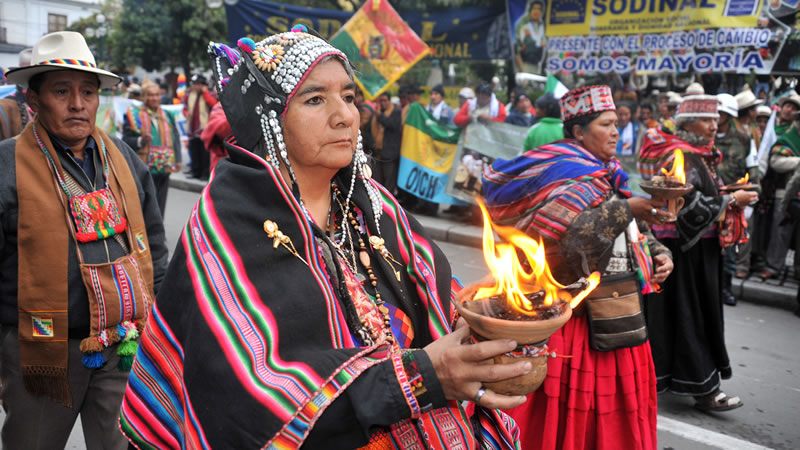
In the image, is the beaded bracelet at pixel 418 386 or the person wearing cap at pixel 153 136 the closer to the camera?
the beaded bracelet at pixel 418 386

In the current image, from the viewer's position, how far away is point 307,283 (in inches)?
67.0

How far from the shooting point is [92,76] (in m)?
3.00

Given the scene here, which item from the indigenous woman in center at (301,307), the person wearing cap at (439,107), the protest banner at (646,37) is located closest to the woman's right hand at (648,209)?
the indigenous woman in center at (301,307)

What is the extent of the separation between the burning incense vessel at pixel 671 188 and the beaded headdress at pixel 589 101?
47 centimetres

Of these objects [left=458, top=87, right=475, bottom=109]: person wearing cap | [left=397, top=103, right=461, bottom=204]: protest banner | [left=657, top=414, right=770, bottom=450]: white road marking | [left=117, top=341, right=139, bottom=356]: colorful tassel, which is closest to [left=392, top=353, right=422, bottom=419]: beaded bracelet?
[left=117, top=341, right=139, bottom=356]: colorful tassel

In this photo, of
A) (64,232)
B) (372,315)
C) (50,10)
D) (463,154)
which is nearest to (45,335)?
(64,232)

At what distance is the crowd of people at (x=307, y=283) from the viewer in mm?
1556

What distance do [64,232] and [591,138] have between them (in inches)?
104

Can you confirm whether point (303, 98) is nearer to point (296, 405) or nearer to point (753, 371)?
point (296, 405)

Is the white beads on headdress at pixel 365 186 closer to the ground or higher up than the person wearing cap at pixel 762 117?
closer to the ground

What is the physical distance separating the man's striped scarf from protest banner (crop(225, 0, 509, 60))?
28.1ft

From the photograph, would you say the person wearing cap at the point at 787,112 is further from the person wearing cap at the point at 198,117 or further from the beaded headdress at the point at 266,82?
the person wearing cap at the point at 198,117

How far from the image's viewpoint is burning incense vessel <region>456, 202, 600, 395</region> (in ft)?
4.66

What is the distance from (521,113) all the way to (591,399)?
8.52 metres
